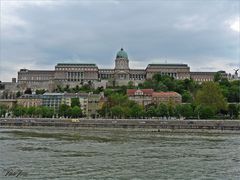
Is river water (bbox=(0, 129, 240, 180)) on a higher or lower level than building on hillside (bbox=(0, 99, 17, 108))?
lower

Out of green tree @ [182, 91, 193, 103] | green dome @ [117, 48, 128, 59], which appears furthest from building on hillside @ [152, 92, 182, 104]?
green dome @ [117, 48, 128, 59]

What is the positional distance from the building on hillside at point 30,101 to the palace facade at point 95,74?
92.8 ft

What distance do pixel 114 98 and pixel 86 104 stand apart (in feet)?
44.0

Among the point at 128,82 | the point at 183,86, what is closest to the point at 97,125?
the point at 183,86

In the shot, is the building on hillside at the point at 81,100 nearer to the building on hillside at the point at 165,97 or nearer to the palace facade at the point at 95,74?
the building on hillside at the point at 165,97

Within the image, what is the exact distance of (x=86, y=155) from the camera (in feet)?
109

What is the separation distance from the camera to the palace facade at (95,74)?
16538 cm

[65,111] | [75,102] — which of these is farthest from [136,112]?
[75,102]

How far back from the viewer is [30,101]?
132000 mm

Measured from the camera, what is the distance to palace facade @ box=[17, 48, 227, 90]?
165m

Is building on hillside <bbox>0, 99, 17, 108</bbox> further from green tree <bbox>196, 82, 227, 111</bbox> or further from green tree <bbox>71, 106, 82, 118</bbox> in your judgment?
green tree <bbox>196, 82, 227, 111</bbox>

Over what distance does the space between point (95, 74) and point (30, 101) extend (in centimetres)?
3933

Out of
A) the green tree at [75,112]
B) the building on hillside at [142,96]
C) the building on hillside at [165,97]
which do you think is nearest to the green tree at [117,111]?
the green tree at [75,112]

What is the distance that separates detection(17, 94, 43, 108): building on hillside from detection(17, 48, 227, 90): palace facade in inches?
1113
